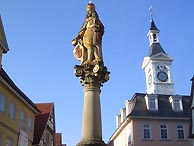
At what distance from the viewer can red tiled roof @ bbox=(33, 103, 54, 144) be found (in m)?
36.9

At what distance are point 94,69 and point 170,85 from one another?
55384 mm

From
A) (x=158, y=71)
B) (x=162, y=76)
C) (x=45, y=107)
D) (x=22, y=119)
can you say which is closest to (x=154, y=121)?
(x=45, y=107)

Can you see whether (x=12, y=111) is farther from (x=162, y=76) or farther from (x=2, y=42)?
(x=162, y=76)

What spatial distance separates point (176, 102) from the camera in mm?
41281

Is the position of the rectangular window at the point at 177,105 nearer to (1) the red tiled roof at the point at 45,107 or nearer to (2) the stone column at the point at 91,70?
(1) the red tiled roof at the point at 45,107

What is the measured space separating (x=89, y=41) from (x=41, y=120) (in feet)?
88.0

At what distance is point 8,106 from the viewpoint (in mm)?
28234

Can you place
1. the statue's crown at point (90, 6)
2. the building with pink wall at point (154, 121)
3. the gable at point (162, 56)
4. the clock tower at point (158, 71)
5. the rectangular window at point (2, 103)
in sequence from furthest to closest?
the gable at point (162, 56)
the clock tower at point (158, 71)
the building with pink wall at point (154, 121)
the rectangular window at point (2, 103)
the statue's crown at point (90, 6)

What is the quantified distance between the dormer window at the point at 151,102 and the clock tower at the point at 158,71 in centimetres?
2503

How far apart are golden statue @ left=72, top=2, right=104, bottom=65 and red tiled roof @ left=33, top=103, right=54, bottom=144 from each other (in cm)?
2407

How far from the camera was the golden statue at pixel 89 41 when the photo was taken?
1373 cm

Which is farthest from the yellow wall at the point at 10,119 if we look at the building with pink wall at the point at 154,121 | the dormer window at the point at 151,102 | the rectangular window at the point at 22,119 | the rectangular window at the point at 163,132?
the rectangular window at the point at 163,132

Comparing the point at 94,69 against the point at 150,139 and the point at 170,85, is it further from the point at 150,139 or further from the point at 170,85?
the point at 170,85

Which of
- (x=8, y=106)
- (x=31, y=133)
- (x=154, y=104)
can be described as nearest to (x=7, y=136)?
(x=8, y=106)
